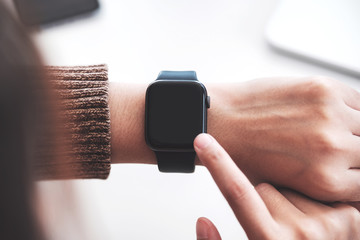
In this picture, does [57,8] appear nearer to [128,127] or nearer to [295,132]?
[128,127]

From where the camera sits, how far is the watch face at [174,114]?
0.52 meters

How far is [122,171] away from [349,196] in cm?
42

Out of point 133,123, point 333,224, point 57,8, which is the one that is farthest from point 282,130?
point 57,8

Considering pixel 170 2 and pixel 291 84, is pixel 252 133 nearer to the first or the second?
pixel 291 84

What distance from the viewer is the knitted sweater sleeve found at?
54 centimetres

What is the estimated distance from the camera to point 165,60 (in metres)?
0.71

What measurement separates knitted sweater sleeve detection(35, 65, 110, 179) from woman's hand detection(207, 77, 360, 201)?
0.20 metres

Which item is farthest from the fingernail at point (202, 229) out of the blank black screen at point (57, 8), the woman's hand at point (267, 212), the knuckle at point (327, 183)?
the blank black screen at point (57, 8)

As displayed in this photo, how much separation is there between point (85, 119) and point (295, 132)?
1.19 ft

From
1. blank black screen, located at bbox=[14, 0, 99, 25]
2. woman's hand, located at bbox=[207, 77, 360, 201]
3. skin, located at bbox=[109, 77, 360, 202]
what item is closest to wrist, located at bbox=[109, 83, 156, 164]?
skin, located at bbox=[109, 77, 360, 202]

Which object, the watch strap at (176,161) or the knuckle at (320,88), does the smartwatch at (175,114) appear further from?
the knuckle at (320,88)

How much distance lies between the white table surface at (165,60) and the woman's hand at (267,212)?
153 millimetres

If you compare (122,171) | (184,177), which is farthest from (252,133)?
(122,171)

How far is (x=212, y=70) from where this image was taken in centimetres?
70
